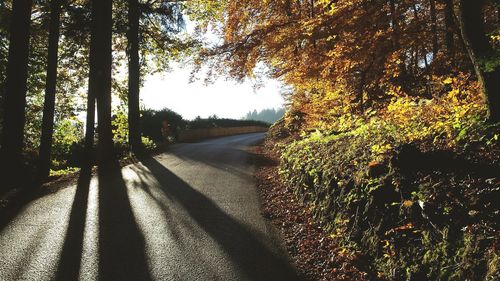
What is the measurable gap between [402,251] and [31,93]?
19.3 m

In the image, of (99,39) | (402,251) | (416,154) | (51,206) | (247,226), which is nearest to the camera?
(402,251)

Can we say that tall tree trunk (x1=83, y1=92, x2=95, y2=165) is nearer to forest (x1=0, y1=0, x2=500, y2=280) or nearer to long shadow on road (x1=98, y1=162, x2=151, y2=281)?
forest (x1=0, y1=0, x2=500, y2=280)

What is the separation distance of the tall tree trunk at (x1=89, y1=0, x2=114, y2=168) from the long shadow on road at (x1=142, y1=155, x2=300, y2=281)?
5493 mm

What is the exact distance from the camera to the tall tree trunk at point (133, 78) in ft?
54.8

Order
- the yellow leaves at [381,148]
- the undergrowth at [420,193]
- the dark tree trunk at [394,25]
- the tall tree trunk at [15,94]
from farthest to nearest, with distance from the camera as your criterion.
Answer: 1. the tall tree trunk at [15,94]
2. the dark tree trunk at [394,25]
3. the yellow leaves at [381,148]
4. the undergrowth at [420,193]

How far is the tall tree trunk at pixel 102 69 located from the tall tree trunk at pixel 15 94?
374 centimetres

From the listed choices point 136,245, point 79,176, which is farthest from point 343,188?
point 79,176

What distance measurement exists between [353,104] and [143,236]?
26.0 feet

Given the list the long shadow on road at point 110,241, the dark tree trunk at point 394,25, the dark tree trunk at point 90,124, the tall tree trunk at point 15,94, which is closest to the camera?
the long shadow on road at point 110,241

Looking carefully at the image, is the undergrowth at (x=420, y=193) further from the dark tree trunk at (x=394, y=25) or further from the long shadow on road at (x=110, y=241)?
the long shadow on road at (x=110, y=241)

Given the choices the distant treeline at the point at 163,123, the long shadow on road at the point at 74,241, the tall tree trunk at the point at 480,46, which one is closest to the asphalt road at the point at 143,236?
the long shadow on road at the point at 74,241

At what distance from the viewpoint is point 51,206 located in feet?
25.3

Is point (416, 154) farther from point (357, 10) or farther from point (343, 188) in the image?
point (357, 10)

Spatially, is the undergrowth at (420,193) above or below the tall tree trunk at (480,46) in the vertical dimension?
below
